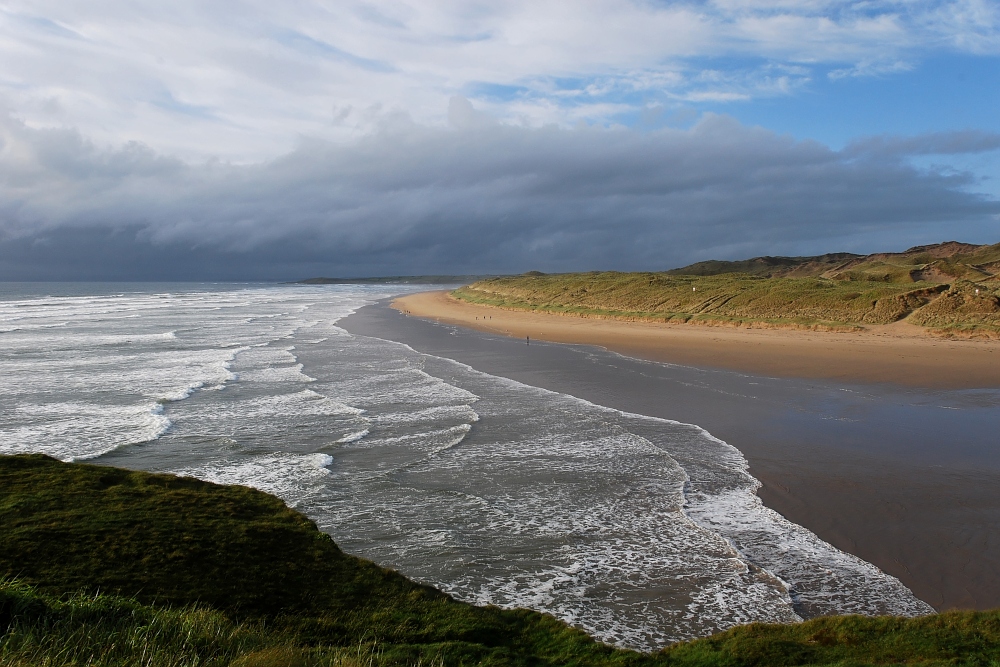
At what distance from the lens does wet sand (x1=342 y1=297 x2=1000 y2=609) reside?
28.5ft

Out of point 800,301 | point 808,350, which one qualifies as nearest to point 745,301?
point 800,301

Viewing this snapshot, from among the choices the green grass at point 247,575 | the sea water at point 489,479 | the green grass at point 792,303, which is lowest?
the sea water at point 489,479

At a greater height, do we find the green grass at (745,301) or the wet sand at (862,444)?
the green grass at (745,301)

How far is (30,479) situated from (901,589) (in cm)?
987

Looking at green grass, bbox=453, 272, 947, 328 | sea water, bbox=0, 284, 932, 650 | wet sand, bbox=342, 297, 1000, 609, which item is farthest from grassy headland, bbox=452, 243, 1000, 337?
sea water, bbox=0, 284, 932, 650

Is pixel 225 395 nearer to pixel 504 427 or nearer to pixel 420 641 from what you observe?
pixel 504 427

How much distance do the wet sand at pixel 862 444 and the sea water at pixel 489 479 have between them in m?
0.65

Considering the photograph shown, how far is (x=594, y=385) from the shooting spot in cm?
2180

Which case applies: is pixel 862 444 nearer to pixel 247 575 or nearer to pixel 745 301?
pixel 247 575

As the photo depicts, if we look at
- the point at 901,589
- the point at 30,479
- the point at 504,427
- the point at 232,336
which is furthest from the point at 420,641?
the point at 232,336

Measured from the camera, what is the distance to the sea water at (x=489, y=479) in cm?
759

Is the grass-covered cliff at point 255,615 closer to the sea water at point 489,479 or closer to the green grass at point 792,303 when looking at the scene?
the sea water at point 489,479

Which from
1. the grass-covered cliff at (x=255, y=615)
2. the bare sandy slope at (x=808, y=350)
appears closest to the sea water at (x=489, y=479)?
the grass-covered cliff at (x=255, y=615)

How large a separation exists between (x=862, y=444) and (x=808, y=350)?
17519 millimetres
